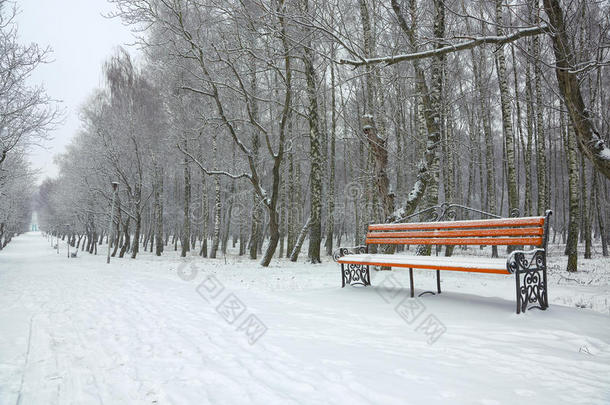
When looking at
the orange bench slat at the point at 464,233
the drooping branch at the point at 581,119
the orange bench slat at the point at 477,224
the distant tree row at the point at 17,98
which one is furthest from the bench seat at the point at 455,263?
the distant tree row at the point at 17,98

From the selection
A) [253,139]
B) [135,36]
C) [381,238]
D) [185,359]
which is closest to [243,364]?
[185,359]

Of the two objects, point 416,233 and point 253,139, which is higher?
point 253,139

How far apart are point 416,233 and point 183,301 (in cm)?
378

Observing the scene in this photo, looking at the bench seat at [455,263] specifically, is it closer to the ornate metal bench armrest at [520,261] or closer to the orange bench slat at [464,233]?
the ornate metal bench armrest at [520,261]

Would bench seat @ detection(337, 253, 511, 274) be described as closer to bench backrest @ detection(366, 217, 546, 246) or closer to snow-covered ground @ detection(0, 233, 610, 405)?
bench backrest @ detection(366, 217, 546, 246)

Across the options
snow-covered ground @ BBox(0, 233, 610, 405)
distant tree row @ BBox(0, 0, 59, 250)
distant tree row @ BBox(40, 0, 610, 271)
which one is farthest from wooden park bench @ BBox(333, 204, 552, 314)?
distant tree row @ BBox(0, 0, 59, 250)

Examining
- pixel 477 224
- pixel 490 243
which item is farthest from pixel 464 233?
pixel 490 243

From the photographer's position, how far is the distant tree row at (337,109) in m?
4.75

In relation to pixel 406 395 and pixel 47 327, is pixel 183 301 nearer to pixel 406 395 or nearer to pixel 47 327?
pixel 47 327

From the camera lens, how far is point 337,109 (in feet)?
68.1

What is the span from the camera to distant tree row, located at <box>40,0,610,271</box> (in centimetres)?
475

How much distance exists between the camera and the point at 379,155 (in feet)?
29.8

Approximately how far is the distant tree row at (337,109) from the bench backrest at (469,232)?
133cm

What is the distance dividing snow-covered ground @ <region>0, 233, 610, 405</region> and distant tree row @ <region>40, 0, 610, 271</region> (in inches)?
102
